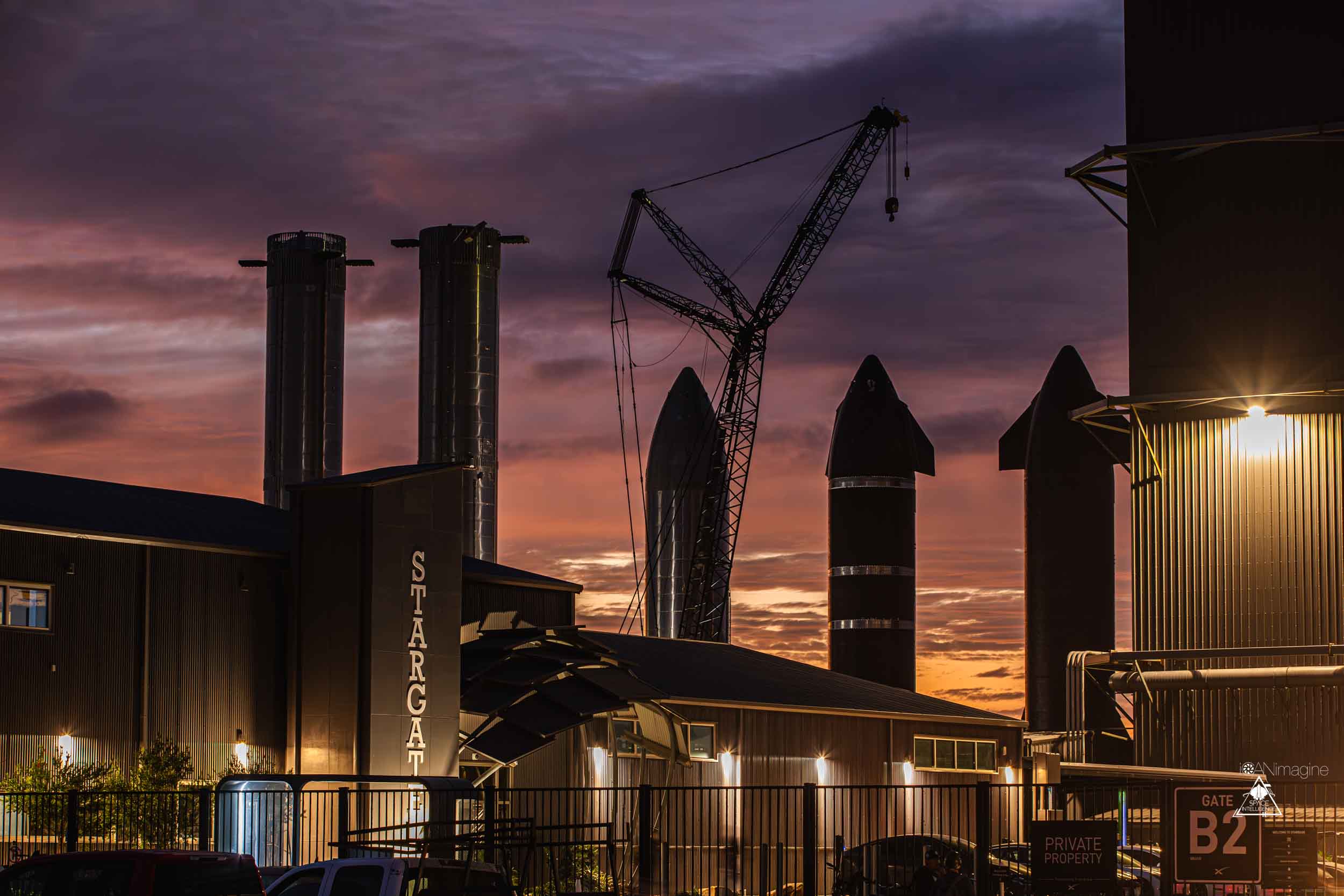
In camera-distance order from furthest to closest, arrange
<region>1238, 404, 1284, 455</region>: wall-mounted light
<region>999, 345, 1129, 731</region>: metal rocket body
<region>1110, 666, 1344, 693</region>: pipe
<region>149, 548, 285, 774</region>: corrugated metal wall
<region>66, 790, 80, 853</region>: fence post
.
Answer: <region>999, 345, 1129, 731</region>: metal rocket body → <region>1238, 404, 1284, 455</region>: wall-mounted light → <region>1110, 666, 1344, 693</region>: pipe → <region>149, 548, 285, 774</region>: corrugated metal wall → <region>66, 790, 80, 853</region>: fence post

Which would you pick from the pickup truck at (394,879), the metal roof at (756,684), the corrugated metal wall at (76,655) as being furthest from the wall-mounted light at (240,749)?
the pickup truck at (394,879)

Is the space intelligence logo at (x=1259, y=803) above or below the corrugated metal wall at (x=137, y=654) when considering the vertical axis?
below

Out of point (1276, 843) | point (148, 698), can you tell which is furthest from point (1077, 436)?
point (1276, 843)

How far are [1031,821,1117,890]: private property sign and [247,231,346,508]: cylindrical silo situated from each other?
1959 inches

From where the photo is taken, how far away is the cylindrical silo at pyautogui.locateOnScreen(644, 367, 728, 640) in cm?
9012

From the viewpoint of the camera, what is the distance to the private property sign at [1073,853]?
77.9 feet

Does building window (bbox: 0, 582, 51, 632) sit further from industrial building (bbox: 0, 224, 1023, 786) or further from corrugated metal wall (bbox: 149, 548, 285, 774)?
corrugated metal wall (bbox: 149, 548, 285, 774)

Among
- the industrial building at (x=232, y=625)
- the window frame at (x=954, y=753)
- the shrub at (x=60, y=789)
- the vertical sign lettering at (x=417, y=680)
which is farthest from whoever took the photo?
the window frame at (x=954, y=753)

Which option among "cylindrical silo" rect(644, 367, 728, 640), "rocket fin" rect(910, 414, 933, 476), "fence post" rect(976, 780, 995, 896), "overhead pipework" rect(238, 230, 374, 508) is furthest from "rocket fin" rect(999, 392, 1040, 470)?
"fence post" rect(976, 780, 995, 896)

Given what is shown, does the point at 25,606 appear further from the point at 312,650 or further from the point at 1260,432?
the point at 1260,432

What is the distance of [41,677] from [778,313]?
63648mm

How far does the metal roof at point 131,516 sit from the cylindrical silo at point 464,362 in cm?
1885

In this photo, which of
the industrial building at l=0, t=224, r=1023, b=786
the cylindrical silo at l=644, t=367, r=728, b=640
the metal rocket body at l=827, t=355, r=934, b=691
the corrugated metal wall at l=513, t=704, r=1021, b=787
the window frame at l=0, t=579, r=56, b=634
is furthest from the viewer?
the cylindrical silo at l=644, t=367, r=728, b=640

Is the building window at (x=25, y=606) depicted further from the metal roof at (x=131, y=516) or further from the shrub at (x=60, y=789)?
the shrub at (x=60, y=789)
